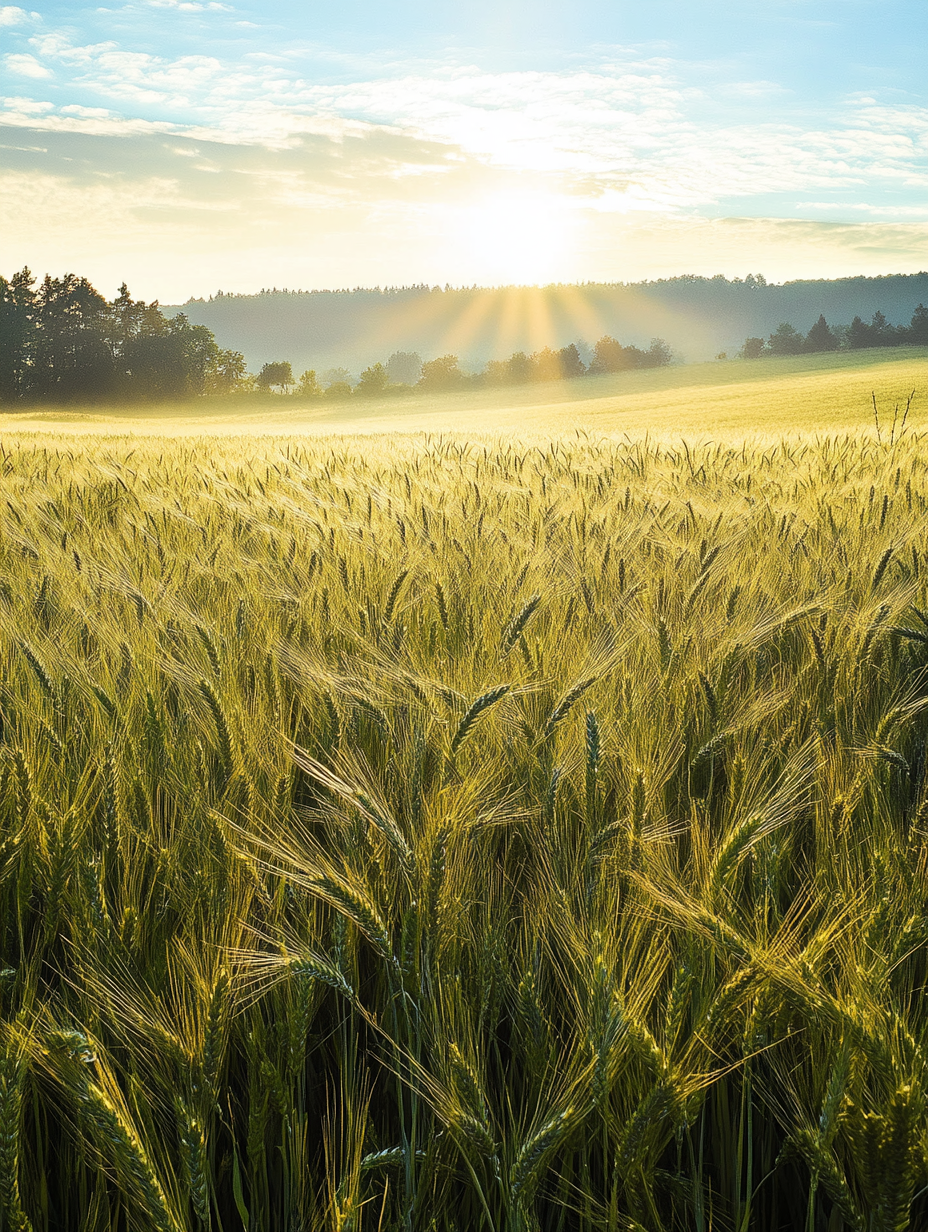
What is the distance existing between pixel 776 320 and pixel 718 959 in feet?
622

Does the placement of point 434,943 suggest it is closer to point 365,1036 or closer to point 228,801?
point 365,1036

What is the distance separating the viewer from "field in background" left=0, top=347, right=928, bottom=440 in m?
19.6

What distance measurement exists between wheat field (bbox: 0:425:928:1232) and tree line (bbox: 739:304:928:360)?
194 ft

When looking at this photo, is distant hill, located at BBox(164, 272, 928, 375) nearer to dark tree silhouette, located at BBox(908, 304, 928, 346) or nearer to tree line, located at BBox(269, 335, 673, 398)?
tree line, located at BBox(269, 335, 673, 398)

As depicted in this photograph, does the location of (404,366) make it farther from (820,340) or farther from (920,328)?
(920,328)

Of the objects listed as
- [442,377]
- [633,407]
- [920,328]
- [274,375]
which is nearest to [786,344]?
[920,328]

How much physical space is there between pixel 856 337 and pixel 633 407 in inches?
1586

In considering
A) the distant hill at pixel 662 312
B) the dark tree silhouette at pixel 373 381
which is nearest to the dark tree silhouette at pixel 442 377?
the dark tree silhouette at pixel 373 381

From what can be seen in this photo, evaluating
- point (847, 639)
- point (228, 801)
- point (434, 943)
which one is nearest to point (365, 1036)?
point (434, 943)

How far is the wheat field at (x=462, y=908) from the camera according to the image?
72 centimetres

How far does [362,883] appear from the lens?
35.4 inches

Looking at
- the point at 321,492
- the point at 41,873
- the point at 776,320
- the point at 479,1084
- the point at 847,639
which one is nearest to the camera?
the point at 479,1084

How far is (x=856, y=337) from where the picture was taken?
58.2 m

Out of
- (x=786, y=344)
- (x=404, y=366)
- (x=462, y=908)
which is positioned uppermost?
(x=404, y=366)
